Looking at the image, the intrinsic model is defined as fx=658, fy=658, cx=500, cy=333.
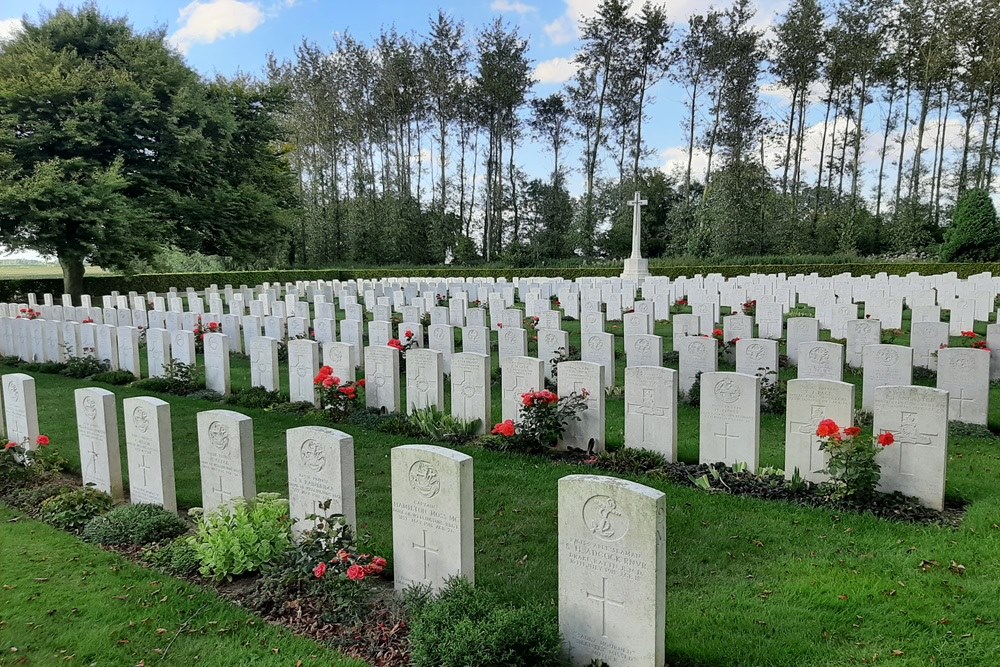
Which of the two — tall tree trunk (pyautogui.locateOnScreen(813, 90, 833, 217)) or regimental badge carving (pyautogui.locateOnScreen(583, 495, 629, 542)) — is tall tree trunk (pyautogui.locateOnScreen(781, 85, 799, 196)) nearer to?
tall tree trunk (pyautogui.locateOnScreen(813, 90, 833, 217))

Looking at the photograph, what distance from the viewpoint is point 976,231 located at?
25.0 meters

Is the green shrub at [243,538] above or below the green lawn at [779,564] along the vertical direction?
above

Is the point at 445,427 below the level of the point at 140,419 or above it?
below

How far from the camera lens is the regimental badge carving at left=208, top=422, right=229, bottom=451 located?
Answer: 14.8 feet

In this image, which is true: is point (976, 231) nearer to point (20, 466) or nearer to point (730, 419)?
point (730, 419)

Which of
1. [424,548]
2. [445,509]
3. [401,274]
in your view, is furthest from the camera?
[401,274]

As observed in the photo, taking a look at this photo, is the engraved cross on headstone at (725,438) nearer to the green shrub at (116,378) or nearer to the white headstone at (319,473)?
the white headstone at (319,473)

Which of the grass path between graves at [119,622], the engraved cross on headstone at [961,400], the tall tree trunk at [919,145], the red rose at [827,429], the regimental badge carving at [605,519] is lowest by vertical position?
the grass path between graves at [119,622]

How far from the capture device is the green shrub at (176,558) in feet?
13.7

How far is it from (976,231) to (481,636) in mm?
29122

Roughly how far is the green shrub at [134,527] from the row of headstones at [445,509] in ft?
0.59

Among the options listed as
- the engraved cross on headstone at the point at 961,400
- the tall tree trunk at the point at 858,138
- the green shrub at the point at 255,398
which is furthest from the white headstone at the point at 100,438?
the tall tree trunk at the point at 858,138

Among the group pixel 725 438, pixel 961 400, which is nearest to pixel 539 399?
pixel 725 438

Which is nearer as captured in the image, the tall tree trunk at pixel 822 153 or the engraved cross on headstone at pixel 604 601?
the engraved cross on headstone at pixel 604 601
